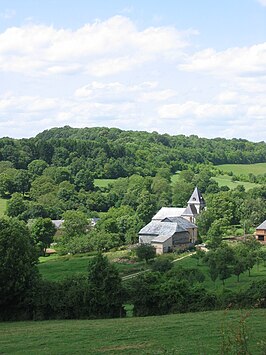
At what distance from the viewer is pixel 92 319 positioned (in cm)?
2834

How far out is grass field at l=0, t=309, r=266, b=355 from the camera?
17.3m

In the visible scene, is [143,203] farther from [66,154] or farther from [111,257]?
[66,154]

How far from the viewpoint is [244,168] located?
152m

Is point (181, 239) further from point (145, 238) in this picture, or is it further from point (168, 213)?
point (168, 213)

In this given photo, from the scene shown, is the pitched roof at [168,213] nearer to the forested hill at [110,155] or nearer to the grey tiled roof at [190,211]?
the grey tiled roof at [190,211]

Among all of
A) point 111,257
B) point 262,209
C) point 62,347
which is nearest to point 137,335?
point 62,347

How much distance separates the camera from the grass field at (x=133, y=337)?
1728 centimetres

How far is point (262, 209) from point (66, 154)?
56.7 m

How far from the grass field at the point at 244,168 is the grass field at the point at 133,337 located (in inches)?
4869

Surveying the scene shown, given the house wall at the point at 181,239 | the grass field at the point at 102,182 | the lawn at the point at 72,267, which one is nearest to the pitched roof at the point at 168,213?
the house wall at the point at 181,239

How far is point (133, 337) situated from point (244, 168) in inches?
5366

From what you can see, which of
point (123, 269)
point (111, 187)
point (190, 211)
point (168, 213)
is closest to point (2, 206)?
point (111, 187)

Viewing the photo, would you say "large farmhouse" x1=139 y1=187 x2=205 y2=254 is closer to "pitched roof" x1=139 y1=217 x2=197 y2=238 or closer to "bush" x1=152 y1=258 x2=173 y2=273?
"pitched roof" x1=139 y1=217 x2=197 y2=238

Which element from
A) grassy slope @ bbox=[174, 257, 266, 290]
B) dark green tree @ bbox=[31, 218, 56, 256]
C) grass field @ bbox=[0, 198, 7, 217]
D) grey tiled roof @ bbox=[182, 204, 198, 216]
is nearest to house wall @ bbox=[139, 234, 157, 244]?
dark green tree @ bbox=[31, 218, 56, 256]
